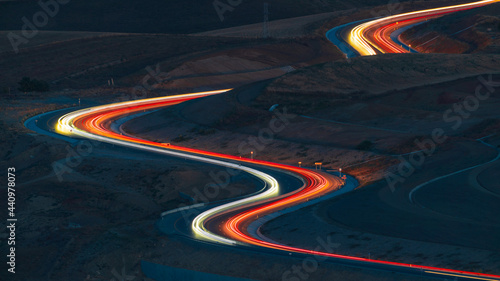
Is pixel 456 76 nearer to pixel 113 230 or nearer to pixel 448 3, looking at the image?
pixel 113 230

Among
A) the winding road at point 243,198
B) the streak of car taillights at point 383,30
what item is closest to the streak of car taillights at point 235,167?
the winding road at point 243,198

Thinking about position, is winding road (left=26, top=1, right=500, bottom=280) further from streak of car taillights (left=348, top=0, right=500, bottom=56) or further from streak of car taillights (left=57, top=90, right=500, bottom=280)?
streak of car taillights (left=348, top=0, right=500, bottom=56)

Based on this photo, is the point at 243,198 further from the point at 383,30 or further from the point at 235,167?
the point at 383,30

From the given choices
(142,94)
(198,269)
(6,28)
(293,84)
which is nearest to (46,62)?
(142,94)

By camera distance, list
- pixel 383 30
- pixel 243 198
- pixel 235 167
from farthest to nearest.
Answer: pixel 383 30
pixel 235 167
pixel 243 198

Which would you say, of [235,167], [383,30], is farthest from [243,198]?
[383,30]

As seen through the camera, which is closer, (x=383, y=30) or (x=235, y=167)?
(x=235, y=167)

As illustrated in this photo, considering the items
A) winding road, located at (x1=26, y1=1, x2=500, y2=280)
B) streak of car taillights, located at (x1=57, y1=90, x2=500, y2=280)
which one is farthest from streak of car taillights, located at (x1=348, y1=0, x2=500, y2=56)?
streak of car taillights, located at (x1=57, y1=90, x2=500, y2=280)
